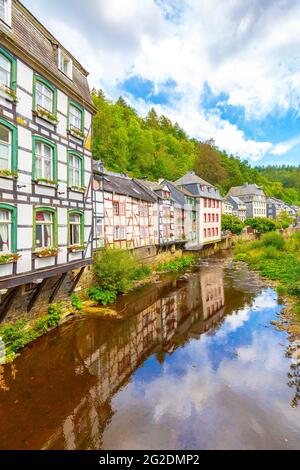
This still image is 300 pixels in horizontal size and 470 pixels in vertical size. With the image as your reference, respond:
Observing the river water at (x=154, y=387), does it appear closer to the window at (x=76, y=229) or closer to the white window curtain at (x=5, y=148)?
the window at (x=76, y=229)

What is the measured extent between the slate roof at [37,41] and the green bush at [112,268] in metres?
8.39

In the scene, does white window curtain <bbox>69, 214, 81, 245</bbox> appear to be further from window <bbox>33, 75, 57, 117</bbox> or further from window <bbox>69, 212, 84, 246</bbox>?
window <bbox>33, 75, 57, 117</bbox>

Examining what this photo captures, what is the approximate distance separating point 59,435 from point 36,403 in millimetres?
1392

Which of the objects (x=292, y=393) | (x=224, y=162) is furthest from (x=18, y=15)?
(x=224, y=162)

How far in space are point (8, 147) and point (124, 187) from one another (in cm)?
1301

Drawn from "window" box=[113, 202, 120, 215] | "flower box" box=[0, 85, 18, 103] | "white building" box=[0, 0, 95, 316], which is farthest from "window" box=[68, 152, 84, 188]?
"window" box=[113, 202, 120, 215]

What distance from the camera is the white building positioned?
8.70 meters

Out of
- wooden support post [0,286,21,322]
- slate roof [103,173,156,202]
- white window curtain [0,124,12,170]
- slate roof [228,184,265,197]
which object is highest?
slate roof [228,184,265,197]

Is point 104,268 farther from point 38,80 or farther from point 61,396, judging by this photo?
point 38,80

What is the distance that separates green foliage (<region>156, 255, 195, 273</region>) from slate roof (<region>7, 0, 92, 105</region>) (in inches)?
642

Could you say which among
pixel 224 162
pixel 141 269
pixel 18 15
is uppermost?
pixel 224 162

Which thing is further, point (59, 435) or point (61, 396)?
point (61, 396)

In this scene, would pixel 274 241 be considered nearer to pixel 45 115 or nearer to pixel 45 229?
pixel 45 229

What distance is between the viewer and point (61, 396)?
727cm
